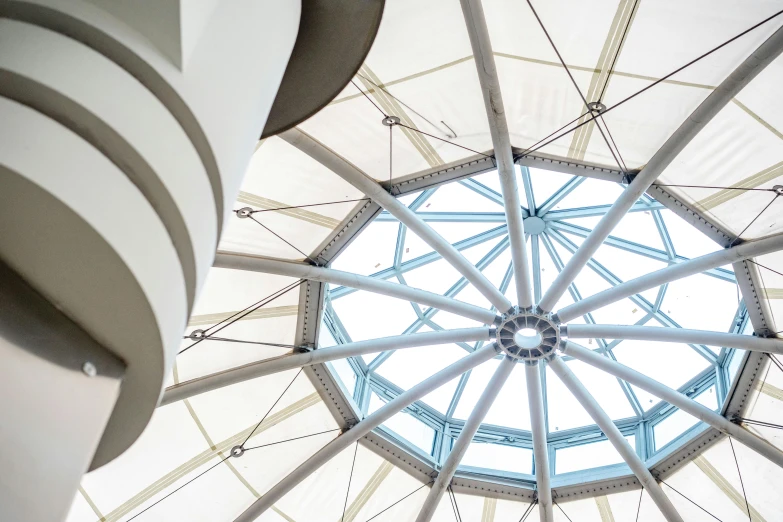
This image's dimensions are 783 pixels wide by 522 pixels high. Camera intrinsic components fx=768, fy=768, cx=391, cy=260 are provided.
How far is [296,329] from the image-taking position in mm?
21062

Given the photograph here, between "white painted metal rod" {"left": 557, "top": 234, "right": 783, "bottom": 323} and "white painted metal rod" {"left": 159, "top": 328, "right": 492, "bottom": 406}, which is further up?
"white painted metal rod" {"left": 557, "top": 234, "right": 783, "bottom": 323}

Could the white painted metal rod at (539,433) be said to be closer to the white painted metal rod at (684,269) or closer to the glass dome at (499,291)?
the glass dome at (499,291)

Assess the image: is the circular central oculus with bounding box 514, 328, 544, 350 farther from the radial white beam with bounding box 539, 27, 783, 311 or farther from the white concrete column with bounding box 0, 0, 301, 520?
the white concrete column with bounding box 0, 0, 301, 520

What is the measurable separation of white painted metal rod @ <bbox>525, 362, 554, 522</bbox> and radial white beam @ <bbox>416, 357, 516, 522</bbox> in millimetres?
613

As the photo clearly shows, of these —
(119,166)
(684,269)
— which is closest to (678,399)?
(684,269)

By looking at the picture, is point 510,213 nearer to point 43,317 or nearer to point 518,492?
point 518,492

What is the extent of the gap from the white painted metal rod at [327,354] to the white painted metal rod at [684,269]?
2.70 metres

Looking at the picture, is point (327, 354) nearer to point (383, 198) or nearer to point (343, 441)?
point (343, 441)

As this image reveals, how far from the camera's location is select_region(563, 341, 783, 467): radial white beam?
64.3ft

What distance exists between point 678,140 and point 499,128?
358 cm

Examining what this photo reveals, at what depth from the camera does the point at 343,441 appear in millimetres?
21016

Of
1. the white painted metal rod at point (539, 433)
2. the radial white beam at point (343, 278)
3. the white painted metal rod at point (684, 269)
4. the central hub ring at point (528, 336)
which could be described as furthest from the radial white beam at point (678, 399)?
the radial white beam at point (343, 278)

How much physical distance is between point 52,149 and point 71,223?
0.51m

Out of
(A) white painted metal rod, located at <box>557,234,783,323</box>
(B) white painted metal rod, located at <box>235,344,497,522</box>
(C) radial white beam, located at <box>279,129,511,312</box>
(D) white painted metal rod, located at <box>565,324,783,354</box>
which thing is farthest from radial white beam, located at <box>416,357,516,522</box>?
(A) white painted metal rod, located at <box>557,234,783,323</box>
